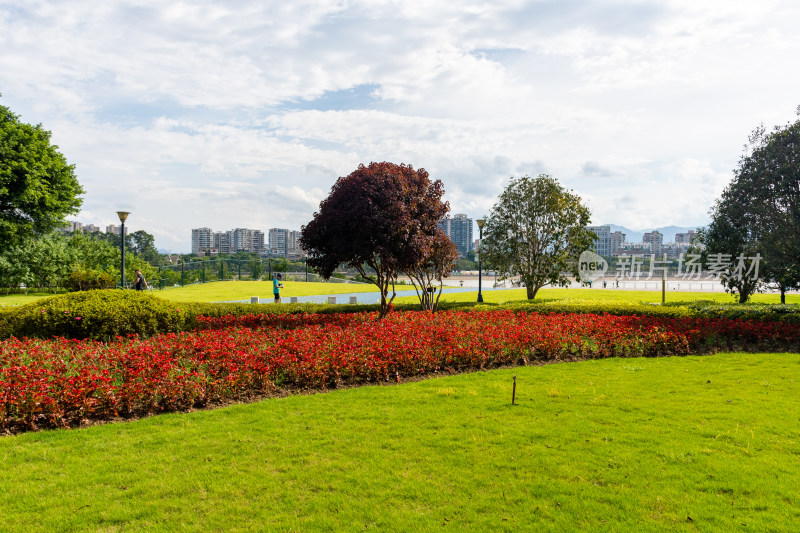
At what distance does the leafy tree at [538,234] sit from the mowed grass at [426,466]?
14270 mm

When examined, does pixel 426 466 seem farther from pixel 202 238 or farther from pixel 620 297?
pixel 202 238

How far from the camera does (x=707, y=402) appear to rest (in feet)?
21.6

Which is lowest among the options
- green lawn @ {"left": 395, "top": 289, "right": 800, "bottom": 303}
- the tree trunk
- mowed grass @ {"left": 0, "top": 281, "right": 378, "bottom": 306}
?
mowed grass @ {"left": 0, "top": 281, "right": 378, "bottom": 306}

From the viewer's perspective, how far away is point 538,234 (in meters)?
21.6

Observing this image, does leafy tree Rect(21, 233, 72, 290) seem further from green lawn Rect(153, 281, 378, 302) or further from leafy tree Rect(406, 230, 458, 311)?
leafy tree Rect(406, 230, 458, 311)

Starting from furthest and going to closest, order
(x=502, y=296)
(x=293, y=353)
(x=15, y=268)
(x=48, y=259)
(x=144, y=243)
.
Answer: (x=144, y=243)
(x=48, y=259)
(x=15, y=268)
(x=502, y=296)
(x=293, y=353)

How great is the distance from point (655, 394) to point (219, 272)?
5060 centimetres

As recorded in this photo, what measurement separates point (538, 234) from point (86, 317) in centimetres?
1735

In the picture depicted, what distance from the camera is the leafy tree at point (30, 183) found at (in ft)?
71.3

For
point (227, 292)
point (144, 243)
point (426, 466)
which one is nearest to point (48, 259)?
point (227, 292)

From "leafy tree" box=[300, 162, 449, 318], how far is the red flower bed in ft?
5.33

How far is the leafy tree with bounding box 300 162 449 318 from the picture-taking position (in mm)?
11492

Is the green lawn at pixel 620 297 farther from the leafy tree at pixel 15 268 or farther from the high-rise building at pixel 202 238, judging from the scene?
the high-rise building at pixel 202 238

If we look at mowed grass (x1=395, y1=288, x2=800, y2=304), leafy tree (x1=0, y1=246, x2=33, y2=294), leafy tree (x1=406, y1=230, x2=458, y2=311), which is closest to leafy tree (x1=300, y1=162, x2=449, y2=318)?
leafy tree (x1=406, y1=230, x2=458, y2=311)
